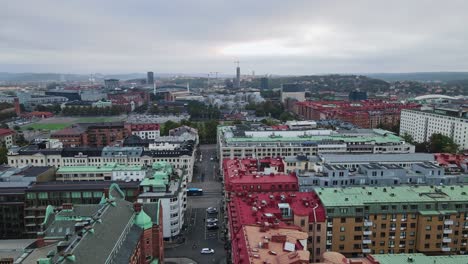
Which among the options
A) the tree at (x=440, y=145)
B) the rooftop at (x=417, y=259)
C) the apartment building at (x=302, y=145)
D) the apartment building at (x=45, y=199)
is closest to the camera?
the rooftop at (x=417, y=259)

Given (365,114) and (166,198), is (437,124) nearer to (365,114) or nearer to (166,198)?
(365,114)

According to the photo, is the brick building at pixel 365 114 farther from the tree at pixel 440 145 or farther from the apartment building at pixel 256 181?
the apartment building at pixel 256 181

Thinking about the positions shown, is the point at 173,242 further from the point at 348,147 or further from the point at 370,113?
the point at 370,113

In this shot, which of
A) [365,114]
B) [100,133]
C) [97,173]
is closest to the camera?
[97,173]

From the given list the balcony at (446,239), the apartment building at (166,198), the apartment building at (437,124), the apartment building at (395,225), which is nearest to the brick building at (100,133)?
the apartment building at (166,198)

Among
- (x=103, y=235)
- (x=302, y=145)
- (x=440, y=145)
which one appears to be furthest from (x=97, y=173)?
(x=440, y=145)

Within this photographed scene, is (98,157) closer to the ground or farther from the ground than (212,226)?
farther from the ground
